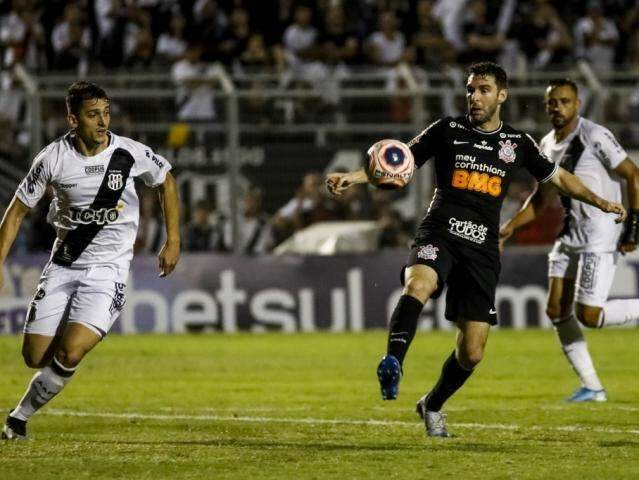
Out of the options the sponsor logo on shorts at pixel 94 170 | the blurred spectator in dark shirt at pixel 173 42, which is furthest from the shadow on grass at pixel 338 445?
the blurred spectator in dark shirt at pixel 173 42

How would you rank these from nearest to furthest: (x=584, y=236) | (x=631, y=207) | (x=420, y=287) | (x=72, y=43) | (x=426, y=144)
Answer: (x=420, y=287) < (x=426, y=144) < (x=631, y=207) < (x=584, y=236) < (x=72, y=43)

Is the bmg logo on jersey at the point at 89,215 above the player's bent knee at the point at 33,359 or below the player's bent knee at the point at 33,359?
above

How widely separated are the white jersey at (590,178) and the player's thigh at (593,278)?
0.07 metres

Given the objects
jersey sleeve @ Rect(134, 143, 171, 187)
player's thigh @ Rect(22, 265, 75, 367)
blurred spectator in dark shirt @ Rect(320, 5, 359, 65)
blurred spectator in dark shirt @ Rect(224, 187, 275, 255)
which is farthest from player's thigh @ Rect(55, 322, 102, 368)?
blurred spectator in dark shirt @ Rect(320, 5, 359, 65)

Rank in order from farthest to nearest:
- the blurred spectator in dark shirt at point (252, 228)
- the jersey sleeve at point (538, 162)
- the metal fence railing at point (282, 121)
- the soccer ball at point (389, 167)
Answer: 1. the blurred spectator in dark shirt at point (252, 228)
2. the metal fence railing at point (282, 121)
3. the jersey sleeve at point (538, 162)
4. the soccer ball at point (389, 167)

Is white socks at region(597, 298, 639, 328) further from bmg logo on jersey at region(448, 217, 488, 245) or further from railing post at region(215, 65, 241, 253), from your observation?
railing post at region(215, 65, 241, 253)

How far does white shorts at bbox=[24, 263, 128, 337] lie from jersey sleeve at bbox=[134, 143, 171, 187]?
66 cm

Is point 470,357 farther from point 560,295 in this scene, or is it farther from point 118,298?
point 560,295

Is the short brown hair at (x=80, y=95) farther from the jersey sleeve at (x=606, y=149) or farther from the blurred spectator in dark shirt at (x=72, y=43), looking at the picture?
the blurred spectator in dark shirt at (x=72, y=43)

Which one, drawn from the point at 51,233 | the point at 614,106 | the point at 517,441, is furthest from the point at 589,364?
the point at 51,233

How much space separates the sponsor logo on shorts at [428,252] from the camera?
29.3ft

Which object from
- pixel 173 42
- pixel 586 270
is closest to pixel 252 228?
pixel 173 42

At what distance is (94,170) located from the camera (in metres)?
9.28

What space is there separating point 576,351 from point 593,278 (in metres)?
0.64
